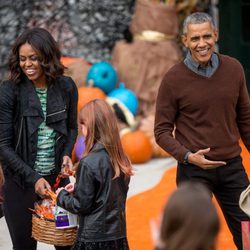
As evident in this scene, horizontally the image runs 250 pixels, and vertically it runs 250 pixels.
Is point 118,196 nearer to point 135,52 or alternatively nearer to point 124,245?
point 124,245

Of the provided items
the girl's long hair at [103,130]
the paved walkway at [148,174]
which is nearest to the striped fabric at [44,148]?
the girl's long hair at [103,130]

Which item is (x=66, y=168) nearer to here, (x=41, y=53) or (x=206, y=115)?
(x=41, y=53)

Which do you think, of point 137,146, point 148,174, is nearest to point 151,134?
point 137,146

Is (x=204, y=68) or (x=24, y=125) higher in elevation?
(x=204, y=68)

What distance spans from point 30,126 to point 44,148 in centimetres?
15

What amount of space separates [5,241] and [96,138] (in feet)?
7.21

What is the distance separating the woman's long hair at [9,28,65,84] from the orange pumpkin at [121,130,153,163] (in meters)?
3.75

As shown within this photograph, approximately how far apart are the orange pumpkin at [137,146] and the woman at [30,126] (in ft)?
11.9

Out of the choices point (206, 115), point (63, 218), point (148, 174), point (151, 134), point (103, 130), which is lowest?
point (148, 174)

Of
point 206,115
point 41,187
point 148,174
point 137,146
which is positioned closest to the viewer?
point 41,187

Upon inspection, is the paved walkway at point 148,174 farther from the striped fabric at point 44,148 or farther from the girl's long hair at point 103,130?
the girl's long hair at point 103,130

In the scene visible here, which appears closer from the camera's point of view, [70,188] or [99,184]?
[99,184]

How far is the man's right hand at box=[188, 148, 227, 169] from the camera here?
14.8 feet

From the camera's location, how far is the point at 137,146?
27.3ft
